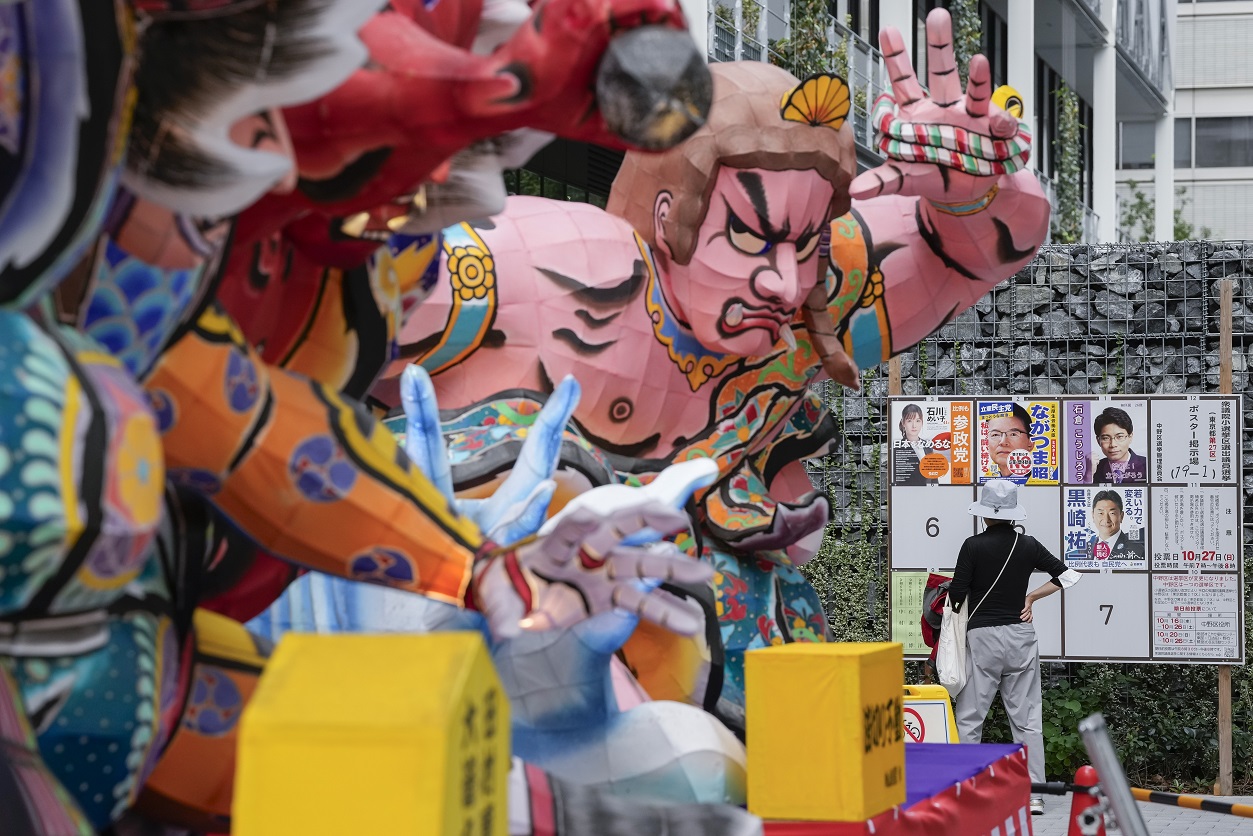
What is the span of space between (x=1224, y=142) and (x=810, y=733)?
1038 inches

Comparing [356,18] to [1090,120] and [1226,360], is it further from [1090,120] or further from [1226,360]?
[1090,120]

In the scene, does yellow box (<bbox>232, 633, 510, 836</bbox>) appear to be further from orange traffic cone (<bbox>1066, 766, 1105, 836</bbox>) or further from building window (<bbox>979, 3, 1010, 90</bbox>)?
building window (<bbox>979, 3, 1010, 90</bbox>)

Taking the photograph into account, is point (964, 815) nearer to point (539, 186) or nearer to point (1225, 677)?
point (1225, 677)

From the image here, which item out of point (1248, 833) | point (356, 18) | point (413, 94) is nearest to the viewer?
point (356, 18)

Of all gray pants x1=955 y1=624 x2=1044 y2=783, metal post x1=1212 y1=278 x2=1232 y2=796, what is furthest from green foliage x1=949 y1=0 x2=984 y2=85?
gray pants x1=955 y1=624 x2=1044 y2=783

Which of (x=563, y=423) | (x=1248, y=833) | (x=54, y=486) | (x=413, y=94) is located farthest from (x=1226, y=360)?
(x=54, y=486)

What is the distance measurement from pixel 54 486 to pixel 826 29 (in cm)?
881

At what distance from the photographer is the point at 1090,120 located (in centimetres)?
1917

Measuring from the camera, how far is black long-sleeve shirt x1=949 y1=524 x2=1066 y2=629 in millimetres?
7289

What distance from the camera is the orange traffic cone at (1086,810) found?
14.1ft

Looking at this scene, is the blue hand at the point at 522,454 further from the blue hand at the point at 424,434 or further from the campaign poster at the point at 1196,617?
the campaign poster at the point at 1196,617

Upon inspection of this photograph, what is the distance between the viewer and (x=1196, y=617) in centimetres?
774

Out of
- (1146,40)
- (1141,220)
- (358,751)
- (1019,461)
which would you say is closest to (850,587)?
(1019,461)

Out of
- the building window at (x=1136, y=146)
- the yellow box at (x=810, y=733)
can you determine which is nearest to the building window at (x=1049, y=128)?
A: the building window at (x=1136, y=146)
